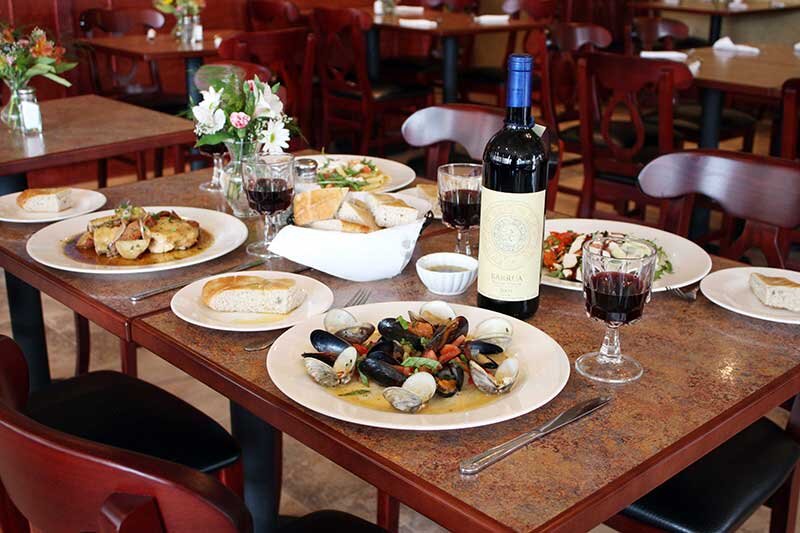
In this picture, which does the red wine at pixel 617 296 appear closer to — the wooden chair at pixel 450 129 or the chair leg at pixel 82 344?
the wooden chair at pixel 450 129

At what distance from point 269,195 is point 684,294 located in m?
0.70

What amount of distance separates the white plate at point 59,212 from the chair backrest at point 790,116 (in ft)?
7.79

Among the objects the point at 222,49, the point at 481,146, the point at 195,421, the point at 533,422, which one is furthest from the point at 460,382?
the point at 222,49

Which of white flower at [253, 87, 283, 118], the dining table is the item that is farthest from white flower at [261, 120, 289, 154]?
the dining table

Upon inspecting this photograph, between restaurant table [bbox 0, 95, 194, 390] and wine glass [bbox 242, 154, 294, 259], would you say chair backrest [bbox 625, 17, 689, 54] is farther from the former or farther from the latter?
wine glass [bbox 242, 154, 294, 259]

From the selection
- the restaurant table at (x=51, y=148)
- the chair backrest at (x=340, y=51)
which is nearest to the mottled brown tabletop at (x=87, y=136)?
the restaurant table at (x=51, y=148)

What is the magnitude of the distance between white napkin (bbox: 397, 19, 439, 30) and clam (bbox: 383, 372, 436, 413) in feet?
14.4

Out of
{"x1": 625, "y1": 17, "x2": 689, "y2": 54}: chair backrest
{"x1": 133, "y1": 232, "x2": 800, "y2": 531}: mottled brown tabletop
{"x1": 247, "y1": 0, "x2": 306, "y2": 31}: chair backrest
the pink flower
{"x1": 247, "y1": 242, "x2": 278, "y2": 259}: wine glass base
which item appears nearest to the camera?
{"x1": 133, "y1": 232, "x2": 800, "y2": 531}: mottled brown tabletop

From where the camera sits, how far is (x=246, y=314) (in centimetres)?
141

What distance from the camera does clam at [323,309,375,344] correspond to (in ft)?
4.18

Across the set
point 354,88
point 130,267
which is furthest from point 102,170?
point 130,267

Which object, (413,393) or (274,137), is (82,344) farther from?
(413,393)

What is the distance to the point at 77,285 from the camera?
5.12 ft

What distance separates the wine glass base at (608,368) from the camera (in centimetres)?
125
